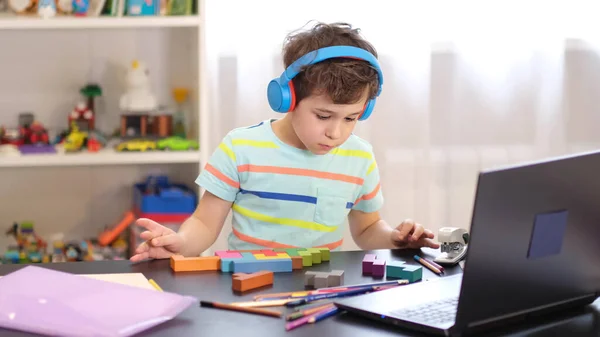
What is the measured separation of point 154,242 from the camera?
1.32 metres

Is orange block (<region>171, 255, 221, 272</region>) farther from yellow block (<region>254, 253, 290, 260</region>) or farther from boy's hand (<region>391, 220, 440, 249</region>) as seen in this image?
boy's hand (<region>391, 220, 440, 249</region>)

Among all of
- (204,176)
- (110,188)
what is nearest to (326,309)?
(204,176)

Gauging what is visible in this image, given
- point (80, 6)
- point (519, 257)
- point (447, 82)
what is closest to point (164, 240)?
point (519, 257)

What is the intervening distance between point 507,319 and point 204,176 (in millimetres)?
760

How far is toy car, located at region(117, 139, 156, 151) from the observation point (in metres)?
2.38

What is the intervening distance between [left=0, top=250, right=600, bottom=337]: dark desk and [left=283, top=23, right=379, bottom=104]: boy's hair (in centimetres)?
34

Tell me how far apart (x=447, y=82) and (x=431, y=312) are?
1705mm

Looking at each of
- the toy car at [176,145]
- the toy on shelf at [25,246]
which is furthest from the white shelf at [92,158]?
the toy on shelf at [25,246]

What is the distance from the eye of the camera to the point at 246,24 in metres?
2.52

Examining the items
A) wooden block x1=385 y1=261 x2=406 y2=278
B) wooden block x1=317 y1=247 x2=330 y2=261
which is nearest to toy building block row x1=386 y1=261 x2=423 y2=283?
wooden block x1=385 y1=261 x2=406 y2=278

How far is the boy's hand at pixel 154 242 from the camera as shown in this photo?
132 centimetres

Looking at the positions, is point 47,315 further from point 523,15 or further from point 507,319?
point 523,15

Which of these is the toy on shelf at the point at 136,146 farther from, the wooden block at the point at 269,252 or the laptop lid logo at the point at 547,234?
the laptop lid logo at the point at 547,234

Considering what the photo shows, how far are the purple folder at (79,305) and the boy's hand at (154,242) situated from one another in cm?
23
